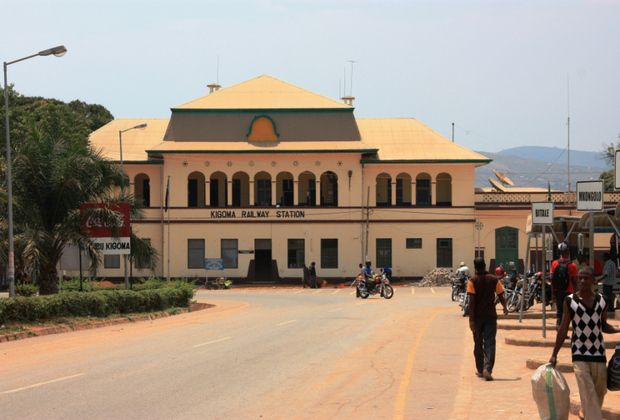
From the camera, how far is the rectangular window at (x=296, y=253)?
5497 cm

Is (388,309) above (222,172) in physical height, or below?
below

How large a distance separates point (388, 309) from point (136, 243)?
32.5 feet

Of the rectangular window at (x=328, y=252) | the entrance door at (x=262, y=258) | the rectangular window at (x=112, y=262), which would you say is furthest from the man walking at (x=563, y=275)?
the rectangular window at (x=112, y=262)

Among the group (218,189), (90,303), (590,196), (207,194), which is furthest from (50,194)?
(218,189)

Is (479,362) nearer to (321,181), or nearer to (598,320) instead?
(598,320)

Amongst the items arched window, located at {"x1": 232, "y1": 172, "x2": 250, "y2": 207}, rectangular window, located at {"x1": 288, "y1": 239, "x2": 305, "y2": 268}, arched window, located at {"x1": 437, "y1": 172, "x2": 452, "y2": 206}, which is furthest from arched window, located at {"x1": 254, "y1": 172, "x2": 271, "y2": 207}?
→ arched window, located at {"x1": 437, "y1": 172, "x2": 452, "y2": 206}

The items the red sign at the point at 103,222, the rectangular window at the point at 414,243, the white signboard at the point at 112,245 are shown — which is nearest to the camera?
the red sign at the point at 103,222

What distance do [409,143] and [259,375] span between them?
4645 centimetres

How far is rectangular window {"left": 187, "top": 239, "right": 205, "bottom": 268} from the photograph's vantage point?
5488cm

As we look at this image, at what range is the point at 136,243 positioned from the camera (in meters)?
30.6

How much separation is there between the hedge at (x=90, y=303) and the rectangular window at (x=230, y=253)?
73.2 feet

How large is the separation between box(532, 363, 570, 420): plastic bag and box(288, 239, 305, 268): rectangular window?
153ft

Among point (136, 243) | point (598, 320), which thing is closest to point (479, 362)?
point (598, 320)

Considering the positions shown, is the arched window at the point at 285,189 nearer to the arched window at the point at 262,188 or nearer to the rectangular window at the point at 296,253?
the arched window at the point at 262,188
